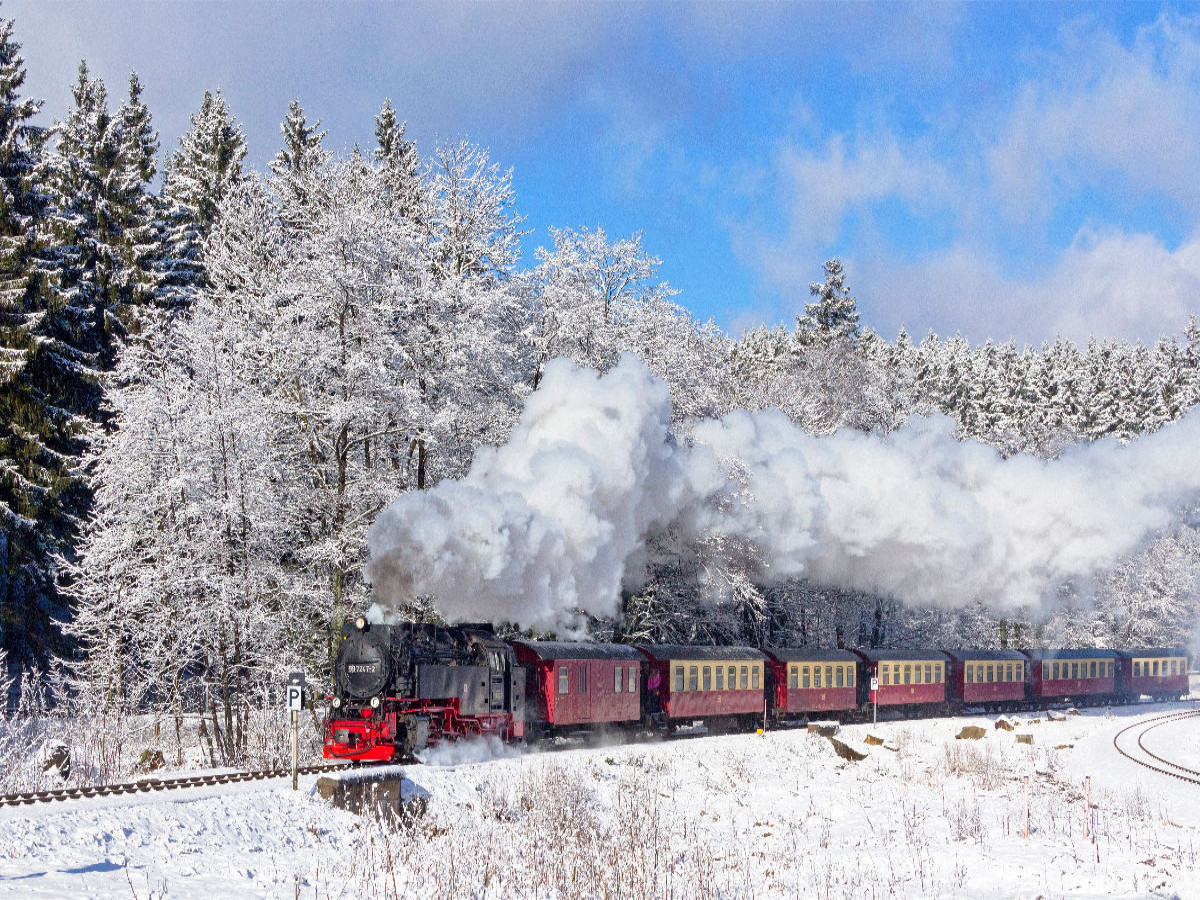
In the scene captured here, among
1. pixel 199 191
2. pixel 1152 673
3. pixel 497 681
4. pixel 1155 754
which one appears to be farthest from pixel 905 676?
pixel 199 191

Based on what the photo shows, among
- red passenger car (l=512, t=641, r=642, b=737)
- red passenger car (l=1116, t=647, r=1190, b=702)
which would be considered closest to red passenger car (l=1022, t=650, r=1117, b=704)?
red passenger car (l=1116, t=647, r=1190, b=702)

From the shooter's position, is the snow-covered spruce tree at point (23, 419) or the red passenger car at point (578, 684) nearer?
the red passenger car at point (578, 684)

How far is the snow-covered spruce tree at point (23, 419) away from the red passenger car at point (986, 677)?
31.5m

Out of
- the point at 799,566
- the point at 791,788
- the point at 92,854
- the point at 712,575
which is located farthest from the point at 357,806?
the point at 799,566

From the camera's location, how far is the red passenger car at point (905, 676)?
38.7 m

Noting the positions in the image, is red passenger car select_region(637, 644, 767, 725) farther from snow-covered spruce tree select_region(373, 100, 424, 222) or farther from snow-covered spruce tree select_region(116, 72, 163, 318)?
snow-covered spruce tree select_region(116, 72, 163, 318)

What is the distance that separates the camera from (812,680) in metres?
36.0

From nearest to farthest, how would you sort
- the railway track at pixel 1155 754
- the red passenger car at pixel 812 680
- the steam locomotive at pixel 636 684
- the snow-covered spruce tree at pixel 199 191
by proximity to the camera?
the steam locomotive at pixel 636 684
the railway track at pixel 1155 754
the red passenger car at pixel 812 680
the snow-covered spruce tree at pixel 199 191

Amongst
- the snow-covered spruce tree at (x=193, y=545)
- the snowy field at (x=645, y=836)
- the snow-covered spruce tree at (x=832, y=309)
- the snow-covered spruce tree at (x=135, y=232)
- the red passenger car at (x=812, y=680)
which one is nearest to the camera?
the snowy field at (x=645, y=836)

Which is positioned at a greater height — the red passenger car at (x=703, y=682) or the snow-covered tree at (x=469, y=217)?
the snow-covered tree at (x=469, y=217)

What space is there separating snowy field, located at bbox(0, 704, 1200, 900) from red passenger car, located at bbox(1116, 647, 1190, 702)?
2575 centimetres

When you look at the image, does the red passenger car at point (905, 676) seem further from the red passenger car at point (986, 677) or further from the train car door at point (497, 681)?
the train car door at point (497, 681)

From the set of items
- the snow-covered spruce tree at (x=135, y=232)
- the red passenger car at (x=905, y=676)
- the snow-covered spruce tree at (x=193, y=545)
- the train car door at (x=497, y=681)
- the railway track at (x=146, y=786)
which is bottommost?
the red passenger car at (x=905, y=676)

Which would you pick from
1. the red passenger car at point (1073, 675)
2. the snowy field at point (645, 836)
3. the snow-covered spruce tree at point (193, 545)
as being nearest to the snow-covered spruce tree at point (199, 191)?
the snow-covered spruce tree at point (193, 545)
